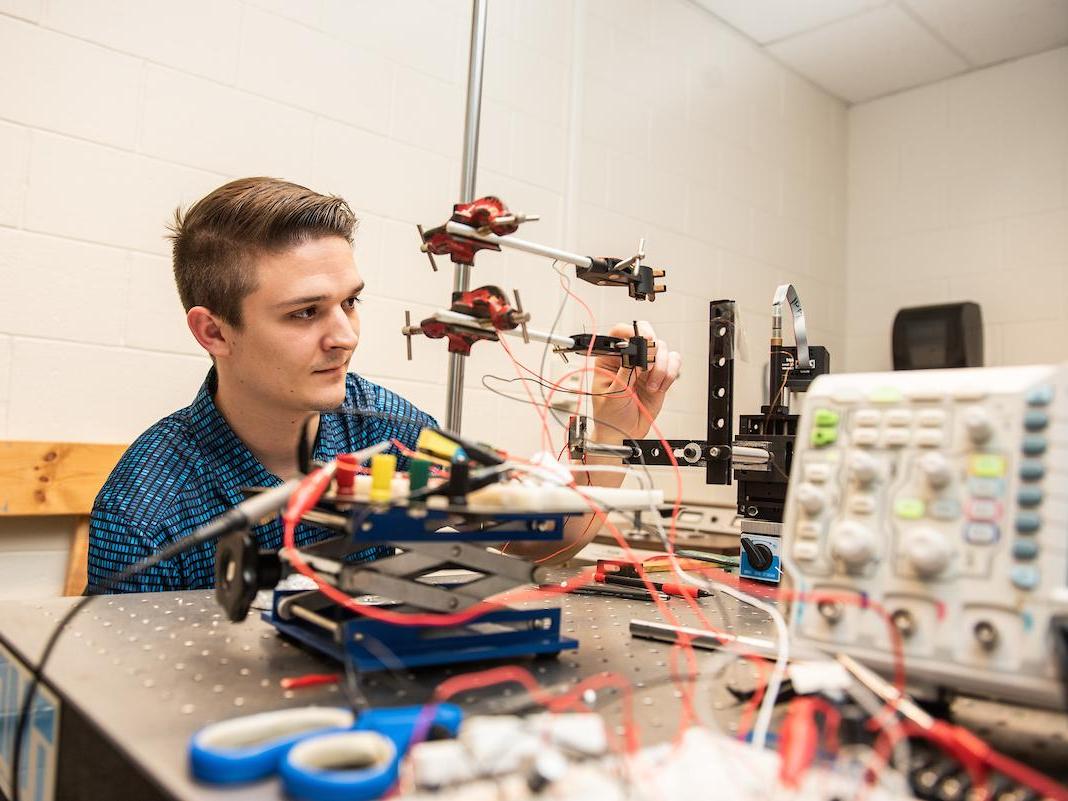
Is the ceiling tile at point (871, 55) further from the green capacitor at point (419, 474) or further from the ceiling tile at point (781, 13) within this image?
the green capacitor at point (419, 474)

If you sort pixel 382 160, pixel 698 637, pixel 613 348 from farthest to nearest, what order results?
pixel 382 160 < pixel 613 348 < pixel 698 637

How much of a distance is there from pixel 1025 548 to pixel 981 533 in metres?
0.03

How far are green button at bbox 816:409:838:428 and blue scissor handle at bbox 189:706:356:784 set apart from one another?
1.24 ft

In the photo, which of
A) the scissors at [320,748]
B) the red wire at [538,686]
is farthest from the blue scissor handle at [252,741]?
the red wire at [538,686]

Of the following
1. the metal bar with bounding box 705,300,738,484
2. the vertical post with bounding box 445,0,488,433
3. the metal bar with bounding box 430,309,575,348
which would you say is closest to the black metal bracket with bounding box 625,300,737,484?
the metal bar with bounding box 705,300,738,484

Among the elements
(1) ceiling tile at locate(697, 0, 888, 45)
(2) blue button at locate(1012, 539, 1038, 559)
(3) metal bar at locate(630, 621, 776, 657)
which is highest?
(1) ceiling tile at locate(697, 0, 888, 45)

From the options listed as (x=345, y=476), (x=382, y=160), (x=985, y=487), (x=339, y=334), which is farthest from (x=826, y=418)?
(x=382, y=160)

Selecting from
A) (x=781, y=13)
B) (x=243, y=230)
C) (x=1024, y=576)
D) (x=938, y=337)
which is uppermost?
(x=781, y=13)

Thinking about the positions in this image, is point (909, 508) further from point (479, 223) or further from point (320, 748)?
point (479, 223)

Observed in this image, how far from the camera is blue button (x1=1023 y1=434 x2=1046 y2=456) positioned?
50 cm

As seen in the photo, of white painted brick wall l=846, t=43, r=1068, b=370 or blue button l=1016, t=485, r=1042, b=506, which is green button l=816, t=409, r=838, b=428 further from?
white painted brick wall l=846, t=43, r=1068, b=370

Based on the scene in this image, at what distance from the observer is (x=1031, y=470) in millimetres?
500

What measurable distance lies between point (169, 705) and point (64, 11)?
5.03ft

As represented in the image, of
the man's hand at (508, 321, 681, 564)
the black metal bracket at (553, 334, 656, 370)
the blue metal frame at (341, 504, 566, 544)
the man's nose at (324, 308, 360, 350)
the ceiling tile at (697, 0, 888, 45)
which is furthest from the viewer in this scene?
the ceiling tile at (697, 0, 888, 45)
